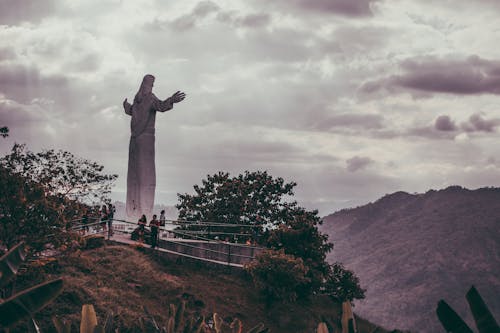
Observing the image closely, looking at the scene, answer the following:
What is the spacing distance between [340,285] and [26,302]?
102 ft

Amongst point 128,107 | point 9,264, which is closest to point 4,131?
point 128,107

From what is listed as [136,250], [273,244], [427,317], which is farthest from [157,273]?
[427,317]

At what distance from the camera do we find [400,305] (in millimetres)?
172750

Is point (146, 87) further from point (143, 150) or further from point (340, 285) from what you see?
point (340, 285)

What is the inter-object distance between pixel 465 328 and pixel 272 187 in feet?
129

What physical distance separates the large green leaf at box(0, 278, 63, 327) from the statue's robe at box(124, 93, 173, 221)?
29.0m

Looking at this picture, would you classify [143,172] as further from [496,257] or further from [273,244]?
[496,257]

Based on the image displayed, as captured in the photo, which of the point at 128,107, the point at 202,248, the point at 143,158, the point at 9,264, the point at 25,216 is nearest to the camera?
the point at 9,264

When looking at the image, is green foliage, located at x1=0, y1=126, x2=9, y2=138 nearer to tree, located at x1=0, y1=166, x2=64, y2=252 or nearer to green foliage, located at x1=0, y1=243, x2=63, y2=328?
tree, located at x1=0, y1=166, x2=64, y2=252

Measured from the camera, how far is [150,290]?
2636 cm

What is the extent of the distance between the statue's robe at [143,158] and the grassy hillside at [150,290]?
5.40 meters

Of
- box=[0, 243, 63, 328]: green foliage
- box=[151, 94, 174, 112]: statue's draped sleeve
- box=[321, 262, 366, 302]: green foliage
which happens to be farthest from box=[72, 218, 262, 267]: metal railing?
box=[0, 243, 63, 328]: green foliage

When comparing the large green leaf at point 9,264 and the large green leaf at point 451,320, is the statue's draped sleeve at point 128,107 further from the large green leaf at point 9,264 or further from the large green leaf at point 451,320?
the large green leaf at point 451,320

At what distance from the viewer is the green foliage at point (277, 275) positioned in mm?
29203
